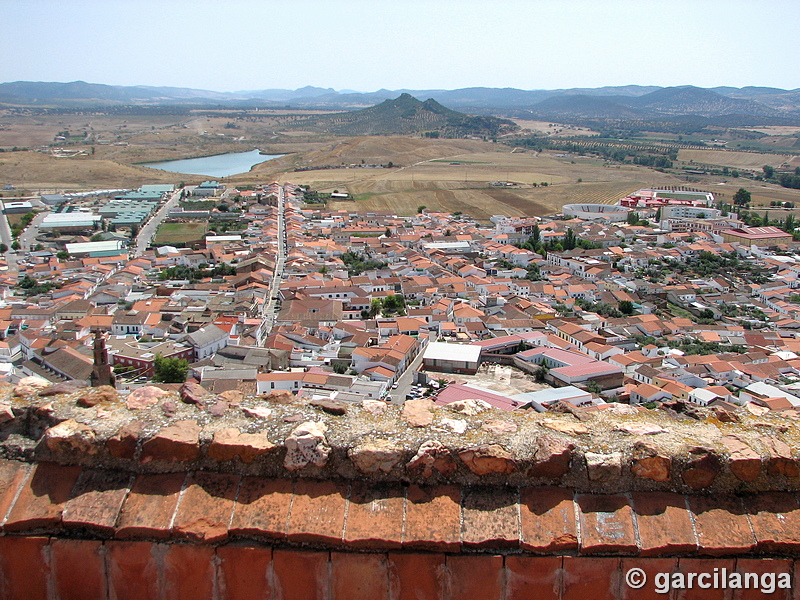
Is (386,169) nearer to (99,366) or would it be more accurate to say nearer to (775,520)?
(99,366)

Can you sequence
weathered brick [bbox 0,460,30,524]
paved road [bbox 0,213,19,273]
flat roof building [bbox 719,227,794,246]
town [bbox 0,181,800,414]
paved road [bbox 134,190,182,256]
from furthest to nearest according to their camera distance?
flat roof building [bbox 719,227,794,246]
paved road [bbox 134,190,182,256]
paved road [bbox 0,213,19,273]
town [bbox 0,181,800,414]
weathered brick [bbox 0,460,30,524]

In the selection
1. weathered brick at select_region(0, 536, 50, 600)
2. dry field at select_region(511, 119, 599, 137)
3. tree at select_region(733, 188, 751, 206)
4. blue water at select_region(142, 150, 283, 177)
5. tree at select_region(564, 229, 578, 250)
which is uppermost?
dry field at select_region(511, 119, 599, 137)

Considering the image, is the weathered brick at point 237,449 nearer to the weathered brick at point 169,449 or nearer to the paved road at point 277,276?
the weathered brick at point 169,449

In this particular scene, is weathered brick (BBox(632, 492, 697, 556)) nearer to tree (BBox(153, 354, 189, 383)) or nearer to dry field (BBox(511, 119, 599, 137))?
tree (BBox(153, 354, 189, 383))

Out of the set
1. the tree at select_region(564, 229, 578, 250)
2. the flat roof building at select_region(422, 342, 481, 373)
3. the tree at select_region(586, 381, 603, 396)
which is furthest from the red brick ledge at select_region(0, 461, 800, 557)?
the tree at select_region(564, 229, 578, 250)

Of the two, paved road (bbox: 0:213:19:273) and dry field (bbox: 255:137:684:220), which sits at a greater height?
dry field (bbox: 255:137:684:220)

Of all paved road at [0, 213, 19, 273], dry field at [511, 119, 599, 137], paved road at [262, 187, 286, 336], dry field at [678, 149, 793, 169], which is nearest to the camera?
paved road at [262, 187, 286, 336]
